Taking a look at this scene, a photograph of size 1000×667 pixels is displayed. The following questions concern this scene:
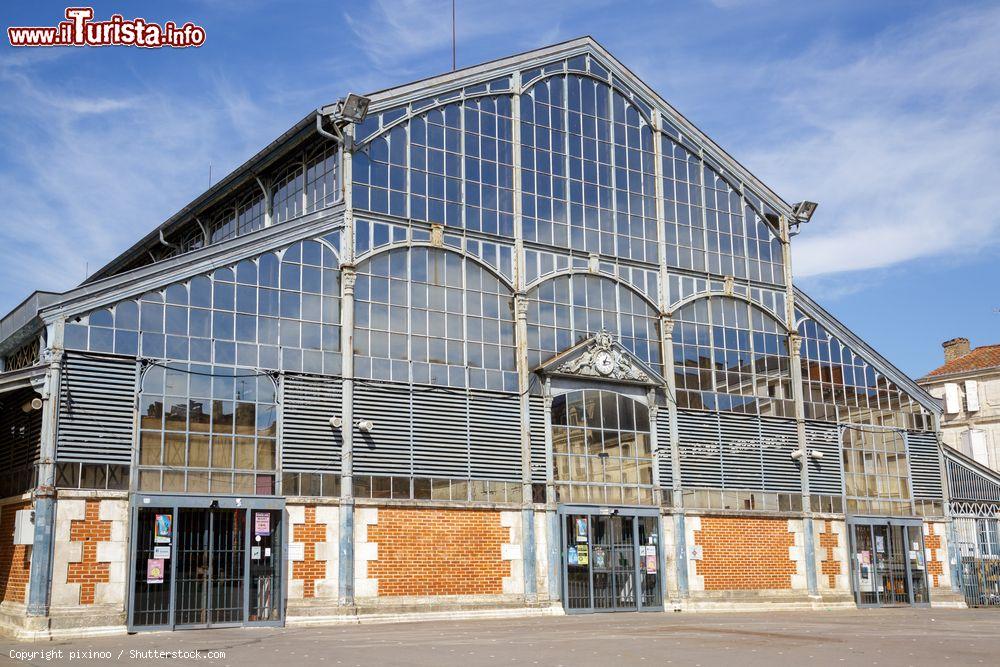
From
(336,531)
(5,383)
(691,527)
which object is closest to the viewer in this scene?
(5,383)

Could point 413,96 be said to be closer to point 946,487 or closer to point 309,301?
point 309,301

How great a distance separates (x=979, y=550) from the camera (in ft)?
127

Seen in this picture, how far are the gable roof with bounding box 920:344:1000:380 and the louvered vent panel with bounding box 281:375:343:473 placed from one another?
1533 inches

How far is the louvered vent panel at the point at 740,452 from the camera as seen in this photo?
3350 centimetres

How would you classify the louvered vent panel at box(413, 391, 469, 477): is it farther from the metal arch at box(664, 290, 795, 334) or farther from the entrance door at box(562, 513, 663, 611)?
the metal arch at box(664, 290, 795, 334)

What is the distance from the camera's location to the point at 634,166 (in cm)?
3481

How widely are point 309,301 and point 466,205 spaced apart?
6001 millimetres

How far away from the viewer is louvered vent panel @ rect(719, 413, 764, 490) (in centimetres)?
3350

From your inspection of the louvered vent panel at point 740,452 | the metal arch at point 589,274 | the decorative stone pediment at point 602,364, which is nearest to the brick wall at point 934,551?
the louvered vent panel at point 740,452

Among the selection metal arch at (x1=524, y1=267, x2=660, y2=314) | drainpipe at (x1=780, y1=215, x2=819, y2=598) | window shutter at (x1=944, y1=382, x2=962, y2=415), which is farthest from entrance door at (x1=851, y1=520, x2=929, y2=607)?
window shutter at (x1=944, y1=382, x2=962, y2=415)

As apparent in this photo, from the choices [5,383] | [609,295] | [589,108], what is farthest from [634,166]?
[5,383]

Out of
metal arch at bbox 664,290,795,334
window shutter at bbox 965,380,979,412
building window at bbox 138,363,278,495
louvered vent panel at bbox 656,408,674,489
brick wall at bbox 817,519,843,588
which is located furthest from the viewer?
window shutter at bbox 965,380,979,412

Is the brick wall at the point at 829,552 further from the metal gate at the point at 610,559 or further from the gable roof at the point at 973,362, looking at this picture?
the gable roof at the point at 973,362

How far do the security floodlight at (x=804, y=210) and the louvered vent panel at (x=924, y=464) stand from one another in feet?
28.5
